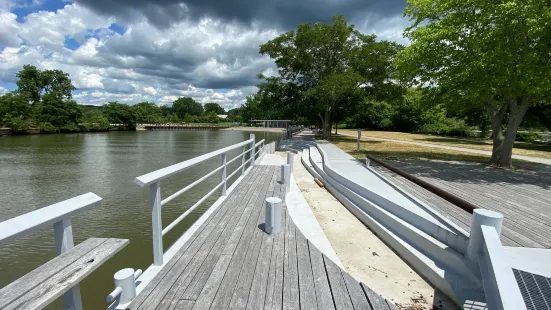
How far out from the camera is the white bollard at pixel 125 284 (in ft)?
6.45

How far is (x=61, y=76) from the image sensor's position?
209ft

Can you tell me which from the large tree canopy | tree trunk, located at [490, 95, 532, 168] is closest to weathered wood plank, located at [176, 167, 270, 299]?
tree trunk, located at [490, 95, 532, 168]

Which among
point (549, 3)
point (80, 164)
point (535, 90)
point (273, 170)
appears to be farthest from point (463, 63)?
point (80, 164)

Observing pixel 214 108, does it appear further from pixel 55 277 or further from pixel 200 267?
pixel 55 277

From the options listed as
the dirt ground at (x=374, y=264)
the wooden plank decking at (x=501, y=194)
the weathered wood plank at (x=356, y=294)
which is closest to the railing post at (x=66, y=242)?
the weathered wood plank at (x=356, y=294)

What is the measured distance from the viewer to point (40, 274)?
4.22 ft

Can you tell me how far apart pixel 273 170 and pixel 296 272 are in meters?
5.37

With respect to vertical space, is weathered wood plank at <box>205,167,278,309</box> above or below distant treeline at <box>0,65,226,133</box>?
below

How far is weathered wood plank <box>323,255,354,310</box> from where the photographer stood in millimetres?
2100

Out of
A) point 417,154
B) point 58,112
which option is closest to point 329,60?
point 417,154

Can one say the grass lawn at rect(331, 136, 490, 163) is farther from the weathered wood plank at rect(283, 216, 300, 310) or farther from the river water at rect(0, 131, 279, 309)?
the weathered wood plank at rect(283, 216, 300, 310)

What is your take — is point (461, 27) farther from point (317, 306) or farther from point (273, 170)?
point (317, 306)

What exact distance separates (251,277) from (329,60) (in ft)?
68.7

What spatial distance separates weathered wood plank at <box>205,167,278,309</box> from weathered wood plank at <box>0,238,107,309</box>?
3.23ft
